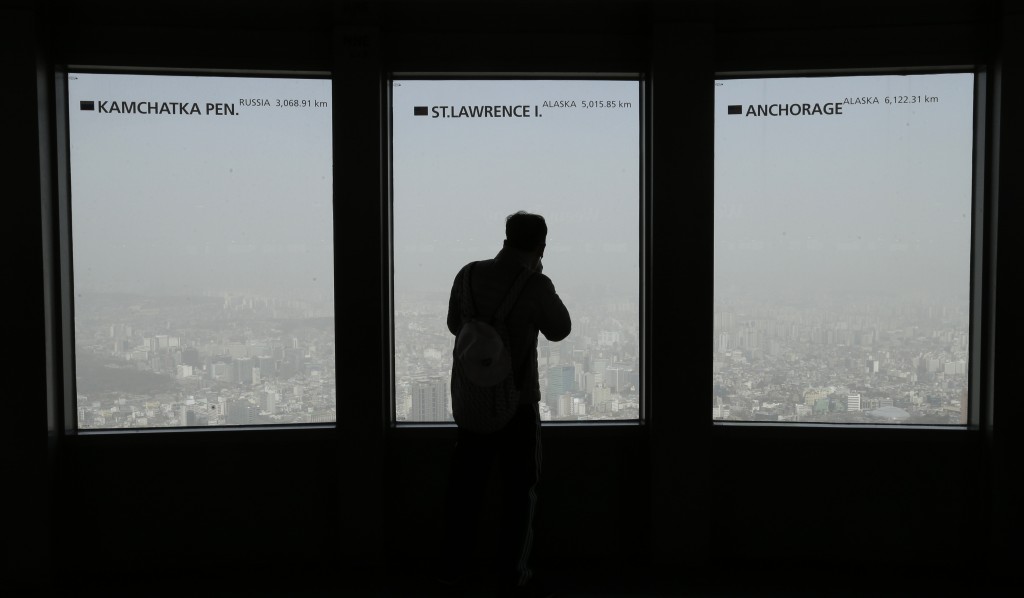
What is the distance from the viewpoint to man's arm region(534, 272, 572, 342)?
10.3ft

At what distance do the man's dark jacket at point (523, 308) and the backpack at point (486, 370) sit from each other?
27 millimetres

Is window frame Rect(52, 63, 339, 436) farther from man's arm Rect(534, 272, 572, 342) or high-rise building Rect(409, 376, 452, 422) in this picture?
man's arm Rect(534, 272, 572, 342)

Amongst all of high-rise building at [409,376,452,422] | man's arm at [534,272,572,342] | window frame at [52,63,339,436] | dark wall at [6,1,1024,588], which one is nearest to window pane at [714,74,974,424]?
dark wall at [6,1,1024,588]

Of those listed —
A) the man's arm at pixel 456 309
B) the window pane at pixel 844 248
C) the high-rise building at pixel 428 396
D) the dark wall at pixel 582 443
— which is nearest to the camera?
the man's arm at pixel 456 309

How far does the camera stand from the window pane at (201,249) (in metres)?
3.67

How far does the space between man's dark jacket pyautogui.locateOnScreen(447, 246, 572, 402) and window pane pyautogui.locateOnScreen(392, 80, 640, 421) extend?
65cm

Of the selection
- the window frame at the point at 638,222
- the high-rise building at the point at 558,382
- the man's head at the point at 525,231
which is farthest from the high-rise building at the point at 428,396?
the man's head at the point at 525,231

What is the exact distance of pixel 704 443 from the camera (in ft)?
12.2

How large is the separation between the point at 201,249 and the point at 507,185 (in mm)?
1497

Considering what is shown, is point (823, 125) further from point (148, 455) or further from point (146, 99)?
point (148, 455)

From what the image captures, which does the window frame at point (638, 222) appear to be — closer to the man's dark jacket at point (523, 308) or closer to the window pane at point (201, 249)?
the window pane at point (201, 249)

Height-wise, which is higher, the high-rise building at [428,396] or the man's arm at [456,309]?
the man's arm at [456,309]

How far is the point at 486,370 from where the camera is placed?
3.06m

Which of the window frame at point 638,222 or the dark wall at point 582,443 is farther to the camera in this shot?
the window frame at point 638,222
